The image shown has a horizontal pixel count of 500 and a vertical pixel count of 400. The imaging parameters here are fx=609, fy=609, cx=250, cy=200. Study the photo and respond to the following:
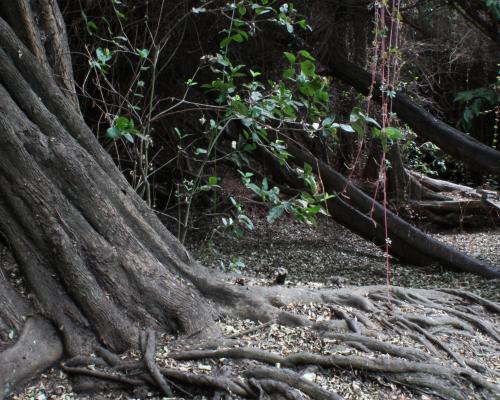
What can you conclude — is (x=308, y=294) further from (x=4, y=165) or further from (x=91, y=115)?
(x=91, y=115)

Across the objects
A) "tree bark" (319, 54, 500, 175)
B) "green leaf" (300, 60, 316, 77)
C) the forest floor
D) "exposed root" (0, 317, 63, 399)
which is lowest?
the forest floor

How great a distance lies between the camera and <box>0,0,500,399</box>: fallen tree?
2.41 meters

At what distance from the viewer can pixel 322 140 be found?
7988 millimetres

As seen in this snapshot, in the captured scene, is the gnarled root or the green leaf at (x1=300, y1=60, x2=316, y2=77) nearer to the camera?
the gnarled root

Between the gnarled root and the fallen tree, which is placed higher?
the fallen tree

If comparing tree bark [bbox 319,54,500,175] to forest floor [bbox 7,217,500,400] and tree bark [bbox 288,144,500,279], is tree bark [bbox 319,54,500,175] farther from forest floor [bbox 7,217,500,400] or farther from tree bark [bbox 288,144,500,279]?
forest floor [bbox 7,217,500,400]


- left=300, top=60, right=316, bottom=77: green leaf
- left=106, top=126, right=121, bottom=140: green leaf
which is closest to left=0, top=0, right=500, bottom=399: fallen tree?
left=106, top=126, right=121, bottom=140: green leaf

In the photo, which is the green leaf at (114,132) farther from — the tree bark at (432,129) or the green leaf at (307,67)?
the tree bark at (432,129)

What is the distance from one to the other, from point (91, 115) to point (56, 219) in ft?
11.0

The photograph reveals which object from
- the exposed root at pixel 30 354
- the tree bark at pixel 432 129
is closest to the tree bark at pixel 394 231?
the tree bark at pixel 432 129

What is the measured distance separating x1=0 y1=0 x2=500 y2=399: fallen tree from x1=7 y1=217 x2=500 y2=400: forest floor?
0.19 feet

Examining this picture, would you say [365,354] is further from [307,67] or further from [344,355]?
[307,67]

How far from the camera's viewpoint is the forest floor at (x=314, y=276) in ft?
8.14

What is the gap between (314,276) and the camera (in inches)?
221
